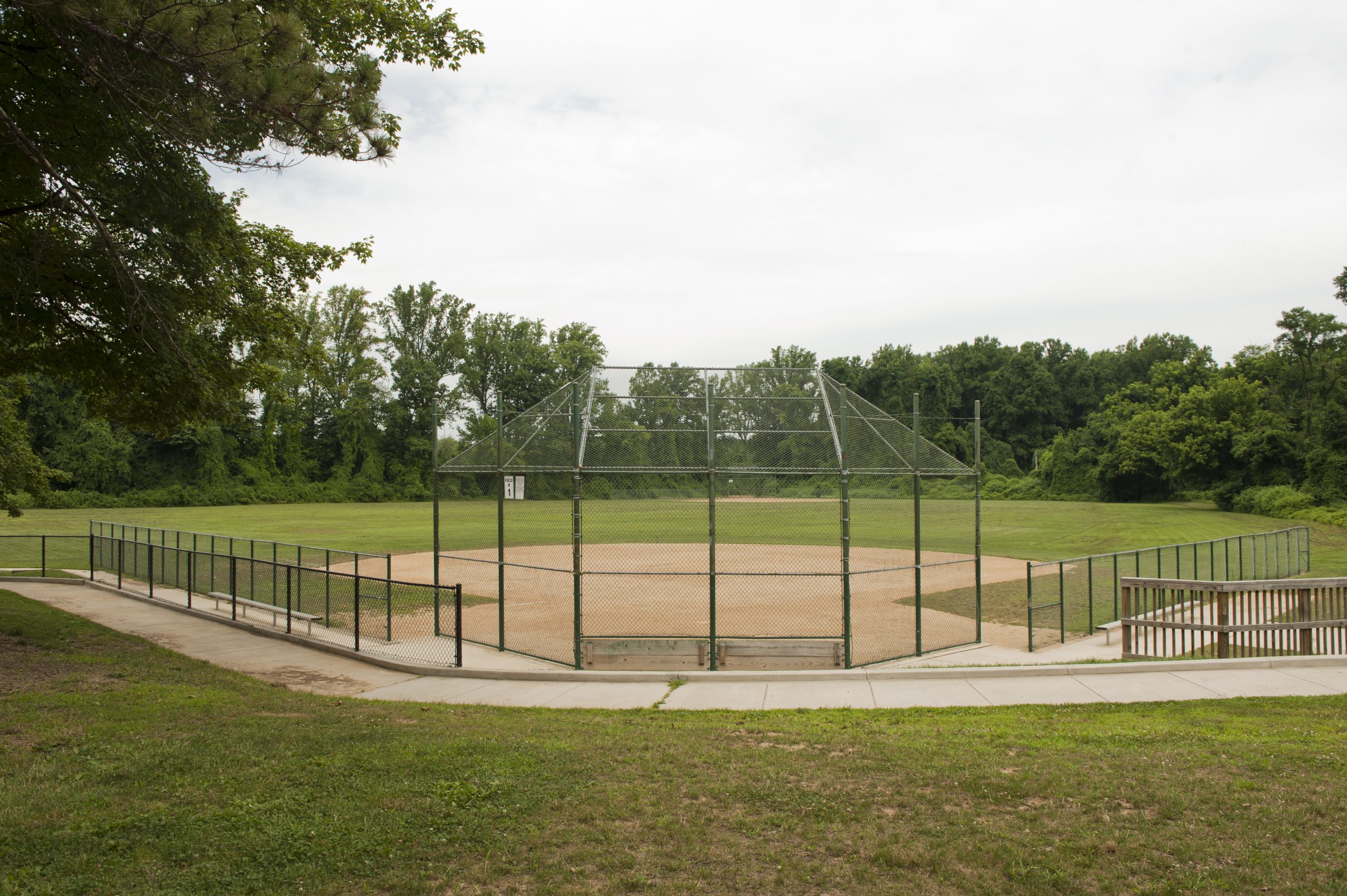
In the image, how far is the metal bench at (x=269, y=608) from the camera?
47.2 feet

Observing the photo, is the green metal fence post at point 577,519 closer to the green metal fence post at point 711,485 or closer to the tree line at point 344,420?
the green metal fence post at point 711,485

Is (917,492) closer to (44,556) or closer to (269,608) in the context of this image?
(269,608)

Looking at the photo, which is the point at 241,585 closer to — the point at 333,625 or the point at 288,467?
the point at 333,625

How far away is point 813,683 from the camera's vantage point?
10.3 m

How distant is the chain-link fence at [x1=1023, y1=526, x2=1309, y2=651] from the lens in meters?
14.7

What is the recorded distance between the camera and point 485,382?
77.7m

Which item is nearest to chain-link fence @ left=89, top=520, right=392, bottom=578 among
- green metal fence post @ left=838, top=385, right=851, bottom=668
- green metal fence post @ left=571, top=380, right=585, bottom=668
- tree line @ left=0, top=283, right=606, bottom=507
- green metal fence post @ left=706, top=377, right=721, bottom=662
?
green metal fence post @ left=571, top=380, right=585, bottom=668

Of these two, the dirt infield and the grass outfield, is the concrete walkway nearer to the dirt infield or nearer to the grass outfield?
the dirt infield

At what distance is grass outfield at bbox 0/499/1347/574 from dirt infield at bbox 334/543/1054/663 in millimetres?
1395

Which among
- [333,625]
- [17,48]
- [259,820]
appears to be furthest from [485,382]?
[259,820]

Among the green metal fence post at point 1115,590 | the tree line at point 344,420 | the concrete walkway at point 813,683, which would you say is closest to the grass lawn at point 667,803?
the concrete walkway at point 813,683

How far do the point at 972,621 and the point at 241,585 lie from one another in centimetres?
1549

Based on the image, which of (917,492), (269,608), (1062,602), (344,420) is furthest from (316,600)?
(344,420)

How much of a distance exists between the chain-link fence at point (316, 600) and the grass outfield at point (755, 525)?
4087 mm
